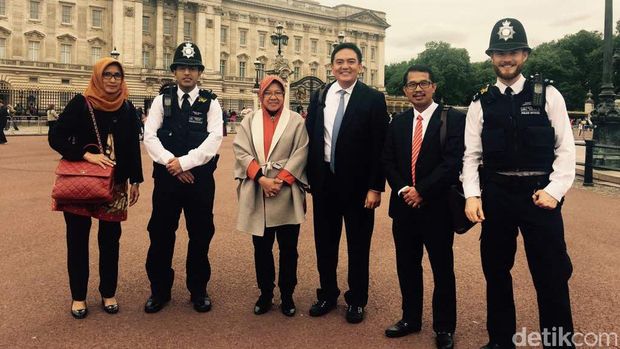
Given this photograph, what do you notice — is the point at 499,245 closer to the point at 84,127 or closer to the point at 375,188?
the point at 375,188

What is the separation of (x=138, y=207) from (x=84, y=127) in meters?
5.14

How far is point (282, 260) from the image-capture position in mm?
4352

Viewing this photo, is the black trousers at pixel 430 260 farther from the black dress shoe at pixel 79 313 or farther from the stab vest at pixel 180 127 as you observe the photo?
the black dress shoe at pixel 79 313

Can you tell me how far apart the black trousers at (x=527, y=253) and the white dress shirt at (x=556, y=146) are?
0.11m

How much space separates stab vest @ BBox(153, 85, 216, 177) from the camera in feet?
14.3

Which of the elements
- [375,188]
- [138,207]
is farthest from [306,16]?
[375,188]

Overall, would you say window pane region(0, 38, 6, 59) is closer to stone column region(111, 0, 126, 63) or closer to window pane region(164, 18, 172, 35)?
stone column region(111, 0, 126, 63)

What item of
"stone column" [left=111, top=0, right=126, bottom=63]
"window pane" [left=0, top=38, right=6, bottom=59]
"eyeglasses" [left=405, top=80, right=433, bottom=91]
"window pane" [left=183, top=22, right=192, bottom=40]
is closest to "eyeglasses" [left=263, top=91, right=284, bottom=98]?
"eyeglasses" [left=405, top=80, right=433, bottom=91]

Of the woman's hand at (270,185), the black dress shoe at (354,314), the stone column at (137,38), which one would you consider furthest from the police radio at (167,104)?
the stone column at (137,38)

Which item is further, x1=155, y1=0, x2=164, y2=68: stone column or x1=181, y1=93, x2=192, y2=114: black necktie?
x1=155, y1=0, x2=164, y2=68: stone column

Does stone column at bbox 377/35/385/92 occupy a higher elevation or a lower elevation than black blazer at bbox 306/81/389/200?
higher

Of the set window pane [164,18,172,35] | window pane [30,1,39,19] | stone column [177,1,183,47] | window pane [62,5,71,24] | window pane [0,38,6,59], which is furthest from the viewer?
window pane [164,18,172,35]

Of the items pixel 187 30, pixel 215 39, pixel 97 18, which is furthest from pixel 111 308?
pixel 187 30

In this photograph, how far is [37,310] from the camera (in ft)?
13.7
